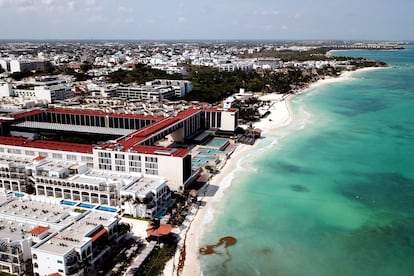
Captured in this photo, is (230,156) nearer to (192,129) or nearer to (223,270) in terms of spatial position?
(192,129)

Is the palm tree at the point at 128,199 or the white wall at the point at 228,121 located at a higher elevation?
the white wall at the point at 228,121

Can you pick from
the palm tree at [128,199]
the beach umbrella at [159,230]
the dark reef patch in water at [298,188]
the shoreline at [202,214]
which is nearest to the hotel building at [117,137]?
the shoreline at [202,214]

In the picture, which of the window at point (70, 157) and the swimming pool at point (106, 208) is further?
the window at point (70, 157)

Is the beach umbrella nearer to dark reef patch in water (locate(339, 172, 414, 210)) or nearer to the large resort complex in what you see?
the large resort complex

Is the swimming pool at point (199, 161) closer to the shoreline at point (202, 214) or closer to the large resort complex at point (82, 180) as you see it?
the large resort complex at point (82, 180)

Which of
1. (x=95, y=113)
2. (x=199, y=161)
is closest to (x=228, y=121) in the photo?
(x=199, y=161)

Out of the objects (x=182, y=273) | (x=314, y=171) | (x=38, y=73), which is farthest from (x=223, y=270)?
(x=38, y=73)
